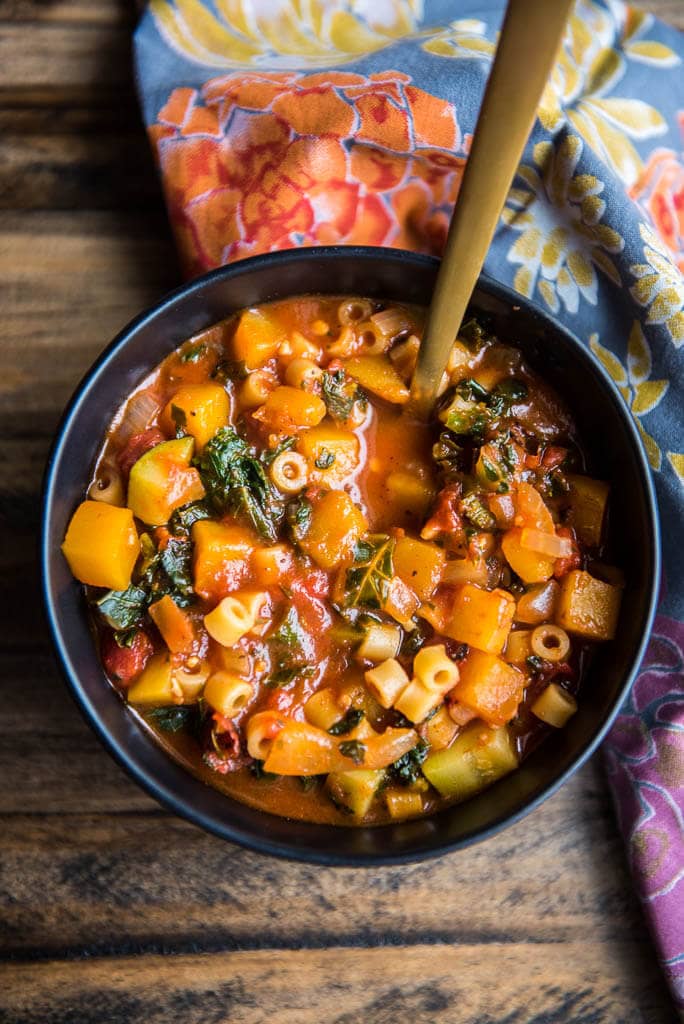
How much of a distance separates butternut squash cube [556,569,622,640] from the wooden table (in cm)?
82

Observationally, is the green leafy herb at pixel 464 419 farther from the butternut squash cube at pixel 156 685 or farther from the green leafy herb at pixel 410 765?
the butternut squash cube at pixel 156 685

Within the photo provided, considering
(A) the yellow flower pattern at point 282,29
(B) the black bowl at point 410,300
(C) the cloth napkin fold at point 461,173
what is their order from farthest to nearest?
(A) the yellow flower pattern at point 282,29
(C) the cloth napkin fold at point 461,173
(B) the black bowl at point 410,300

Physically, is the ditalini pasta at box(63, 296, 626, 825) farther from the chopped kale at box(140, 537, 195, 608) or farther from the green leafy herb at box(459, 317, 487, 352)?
the green leafy herb at box(459, 317, 487, 352)

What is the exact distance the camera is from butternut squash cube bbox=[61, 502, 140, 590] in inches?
115

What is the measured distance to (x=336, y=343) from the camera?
3232mm

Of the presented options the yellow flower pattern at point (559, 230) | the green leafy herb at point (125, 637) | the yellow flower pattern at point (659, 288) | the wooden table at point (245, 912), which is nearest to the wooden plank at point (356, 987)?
the wooden table at point (245, 912)

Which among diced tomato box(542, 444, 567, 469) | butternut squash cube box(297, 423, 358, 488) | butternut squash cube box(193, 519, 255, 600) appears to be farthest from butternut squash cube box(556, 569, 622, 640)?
butternut squash cube box(193, 519, 255, 600)

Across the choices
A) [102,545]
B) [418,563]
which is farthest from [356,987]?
[102,545]

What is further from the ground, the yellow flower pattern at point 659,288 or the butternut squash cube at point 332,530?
the yellow flower pattern at point 659,288

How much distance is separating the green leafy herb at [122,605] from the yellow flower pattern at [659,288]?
2155mm

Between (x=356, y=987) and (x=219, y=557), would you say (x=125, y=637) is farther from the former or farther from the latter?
(x=356, y=987)

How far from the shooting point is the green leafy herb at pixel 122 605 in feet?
9.87

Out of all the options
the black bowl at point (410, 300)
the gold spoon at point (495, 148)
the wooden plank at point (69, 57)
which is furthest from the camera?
the wooden plank at point (69, 57)

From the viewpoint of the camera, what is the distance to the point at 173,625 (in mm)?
2951
